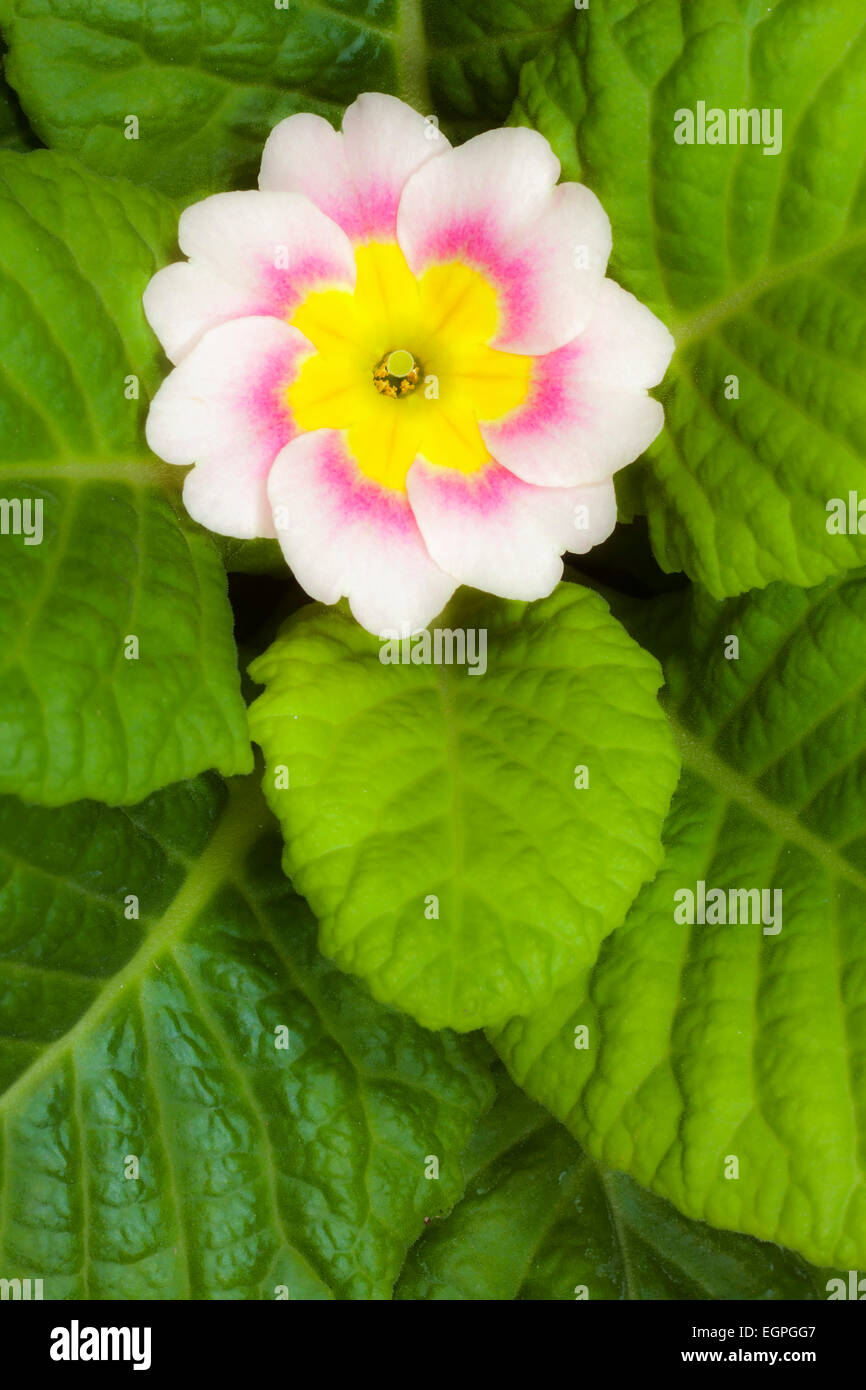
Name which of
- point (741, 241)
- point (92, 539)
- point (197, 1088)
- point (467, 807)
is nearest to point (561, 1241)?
point (197, 1088)

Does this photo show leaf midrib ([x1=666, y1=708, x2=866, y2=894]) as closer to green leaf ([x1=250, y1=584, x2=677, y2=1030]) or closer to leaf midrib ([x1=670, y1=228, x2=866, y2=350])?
green leaf ([x1=250, y1=584, x2=677, y2=1030])

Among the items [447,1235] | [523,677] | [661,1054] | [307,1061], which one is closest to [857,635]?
[523,677]

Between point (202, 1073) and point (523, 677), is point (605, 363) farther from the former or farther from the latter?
point (202, 1073)

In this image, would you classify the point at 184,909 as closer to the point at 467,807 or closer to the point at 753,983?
the point at 467,807

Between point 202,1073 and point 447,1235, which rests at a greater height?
point 202,1073

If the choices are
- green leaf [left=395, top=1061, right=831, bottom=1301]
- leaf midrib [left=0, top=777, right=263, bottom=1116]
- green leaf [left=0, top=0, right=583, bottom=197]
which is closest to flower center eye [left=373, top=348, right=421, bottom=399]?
green leaf [left=0, top=0, right=583, bottom=197]
